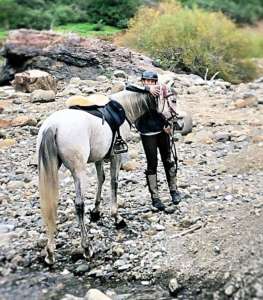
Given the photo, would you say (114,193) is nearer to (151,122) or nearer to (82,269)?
(151,122)

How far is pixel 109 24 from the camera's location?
42250mm

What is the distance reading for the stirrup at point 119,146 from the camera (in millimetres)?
7664

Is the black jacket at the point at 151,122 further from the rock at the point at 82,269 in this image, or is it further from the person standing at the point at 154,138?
the rock at the point at 82,269

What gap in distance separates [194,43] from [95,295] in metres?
19.9

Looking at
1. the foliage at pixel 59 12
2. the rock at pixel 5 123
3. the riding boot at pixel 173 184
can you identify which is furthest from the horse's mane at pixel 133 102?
the foliage at pixel 59 12

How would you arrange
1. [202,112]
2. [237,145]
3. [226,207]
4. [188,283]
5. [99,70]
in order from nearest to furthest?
[188,283] < [226,207] < [237,145] < [202,112] < [99,70]

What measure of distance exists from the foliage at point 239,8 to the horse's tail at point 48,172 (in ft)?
171

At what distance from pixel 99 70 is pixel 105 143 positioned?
1240 centimetres

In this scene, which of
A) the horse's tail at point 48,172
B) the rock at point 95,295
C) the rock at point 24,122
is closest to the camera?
the rock at point 95,295

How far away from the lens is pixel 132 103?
785 centimetres

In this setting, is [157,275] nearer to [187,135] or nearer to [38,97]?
[187,135]

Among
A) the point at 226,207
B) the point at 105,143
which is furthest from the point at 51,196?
the point at 226,207

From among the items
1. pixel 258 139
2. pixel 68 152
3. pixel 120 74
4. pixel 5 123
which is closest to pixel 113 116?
pixel 68 152

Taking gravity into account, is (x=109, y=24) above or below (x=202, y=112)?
below
